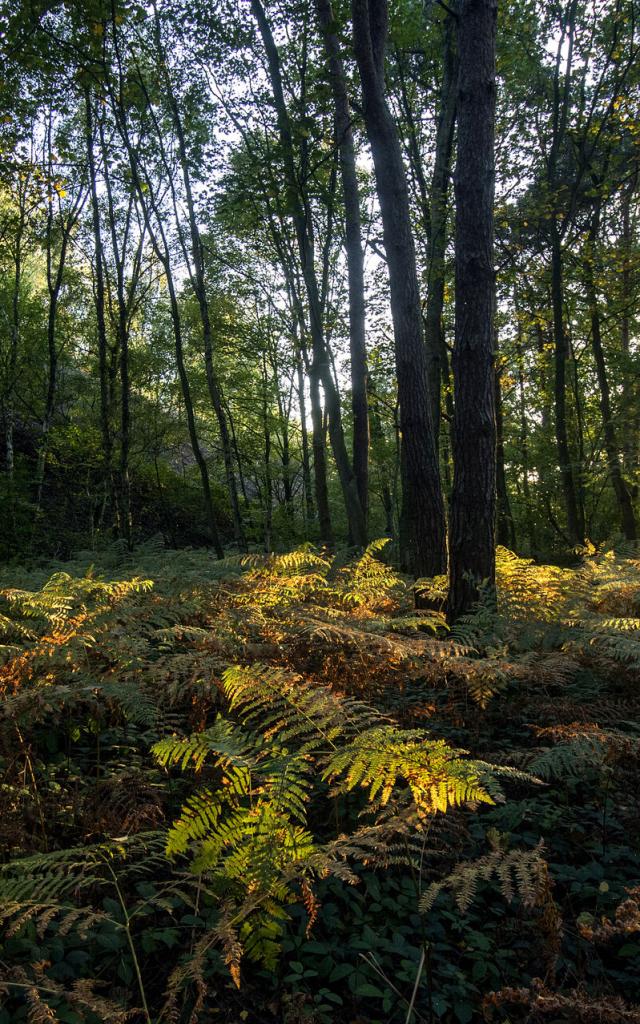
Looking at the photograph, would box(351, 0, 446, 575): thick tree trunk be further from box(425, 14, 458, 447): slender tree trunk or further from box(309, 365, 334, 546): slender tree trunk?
box(309, 365, 334, 546): slender tree trunk

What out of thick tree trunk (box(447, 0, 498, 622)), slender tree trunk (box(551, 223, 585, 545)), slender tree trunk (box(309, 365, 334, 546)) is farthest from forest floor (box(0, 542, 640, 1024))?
slender tree trunk (box(551, 223, 585, 545))

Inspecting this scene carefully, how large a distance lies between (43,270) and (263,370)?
13692mm

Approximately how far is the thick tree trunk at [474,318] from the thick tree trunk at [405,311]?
108cm

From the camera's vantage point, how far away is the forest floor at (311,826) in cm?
183

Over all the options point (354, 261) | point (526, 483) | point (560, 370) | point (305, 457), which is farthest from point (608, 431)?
point (305, 457)

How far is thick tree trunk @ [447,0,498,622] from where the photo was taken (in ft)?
15.5

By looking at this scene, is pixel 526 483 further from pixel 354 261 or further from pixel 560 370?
pixel 354 261

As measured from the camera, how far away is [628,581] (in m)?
5.62

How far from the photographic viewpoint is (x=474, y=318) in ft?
15.9

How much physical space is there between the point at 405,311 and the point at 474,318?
1.41 meters

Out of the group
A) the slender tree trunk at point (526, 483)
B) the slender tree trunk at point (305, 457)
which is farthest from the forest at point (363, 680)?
the slender tree trunk at point (305, 457)

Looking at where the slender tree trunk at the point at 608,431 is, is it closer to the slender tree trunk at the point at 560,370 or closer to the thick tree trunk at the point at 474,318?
the slender tree trunk at the point at 560,370

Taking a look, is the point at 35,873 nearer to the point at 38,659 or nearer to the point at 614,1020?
the point at 38,659

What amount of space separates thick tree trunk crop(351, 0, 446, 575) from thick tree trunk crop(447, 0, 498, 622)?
42.4 inches
